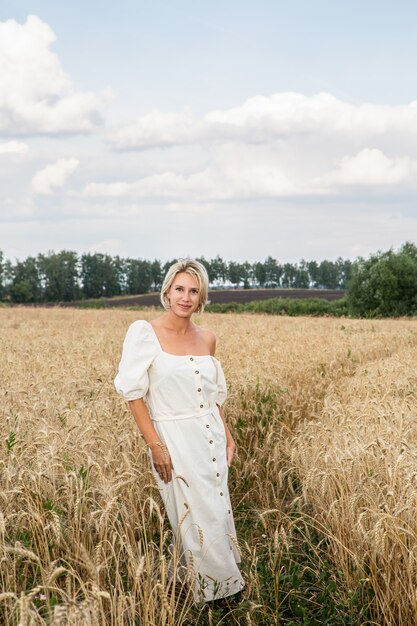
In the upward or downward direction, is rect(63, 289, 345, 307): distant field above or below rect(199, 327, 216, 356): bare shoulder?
below

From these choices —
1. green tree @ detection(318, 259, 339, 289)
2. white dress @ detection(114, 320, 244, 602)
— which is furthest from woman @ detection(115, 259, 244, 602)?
green tree @ detection(318, 259, 339, 289)

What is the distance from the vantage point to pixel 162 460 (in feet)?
13.2

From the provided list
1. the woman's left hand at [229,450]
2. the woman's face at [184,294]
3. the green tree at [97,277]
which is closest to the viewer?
the woman's face at [184,294]

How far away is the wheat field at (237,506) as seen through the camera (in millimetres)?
3340

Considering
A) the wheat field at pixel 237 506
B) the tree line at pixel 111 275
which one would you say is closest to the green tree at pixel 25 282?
the tree line at pixel 111 275

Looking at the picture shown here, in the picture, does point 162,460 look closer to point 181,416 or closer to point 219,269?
point 181,416

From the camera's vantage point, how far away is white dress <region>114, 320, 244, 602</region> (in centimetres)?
401

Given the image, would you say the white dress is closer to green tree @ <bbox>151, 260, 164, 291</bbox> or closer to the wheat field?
the wheat field

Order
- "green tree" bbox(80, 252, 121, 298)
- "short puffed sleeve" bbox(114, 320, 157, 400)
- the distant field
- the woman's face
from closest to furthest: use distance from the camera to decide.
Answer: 1. "short puffed sleeve" bbox(114, 320, 157, 400)
2. the woman's face
3. the distant field
4. "green tree" bbox(80, 252, 121, 298)

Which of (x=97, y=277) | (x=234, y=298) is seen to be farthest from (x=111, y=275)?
(x=234, y=298)

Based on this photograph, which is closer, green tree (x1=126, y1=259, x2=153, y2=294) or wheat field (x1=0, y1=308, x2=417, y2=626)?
wheat field (x1=0, y1=308, x2=417, y2=626)

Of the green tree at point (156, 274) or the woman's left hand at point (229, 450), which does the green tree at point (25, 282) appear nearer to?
the green tree at point (156, 274)

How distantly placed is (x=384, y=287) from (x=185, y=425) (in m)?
59.7

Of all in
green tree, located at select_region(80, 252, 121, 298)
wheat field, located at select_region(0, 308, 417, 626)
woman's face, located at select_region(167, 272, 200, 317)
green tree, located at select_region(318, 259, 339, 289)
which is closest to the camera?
wheat field, located at select_region(0, 308, 417, 626)
